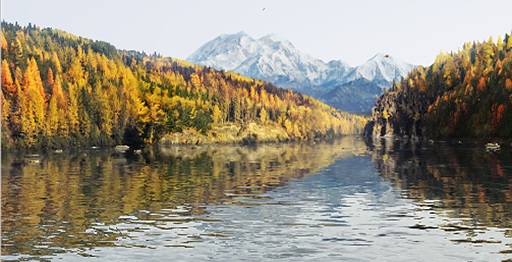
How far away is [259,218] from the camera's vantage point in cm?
5044

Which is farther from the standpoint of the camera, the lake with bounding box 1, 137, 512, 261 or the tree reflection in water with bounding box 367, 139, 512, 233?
the tree reflection in water with bounding box 367, 139, 512, 233

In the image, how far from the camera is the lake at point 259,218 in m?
37.0

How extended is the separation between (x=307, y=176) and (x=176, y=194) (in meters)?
29.6

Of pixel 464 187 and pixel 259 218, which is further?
pixel 464 187

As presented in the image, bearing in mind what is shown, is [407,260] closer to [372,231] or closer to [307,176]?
[372,231]

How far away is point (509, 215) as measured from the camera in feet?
163

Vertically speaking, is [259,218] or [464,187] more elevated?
[464,187]

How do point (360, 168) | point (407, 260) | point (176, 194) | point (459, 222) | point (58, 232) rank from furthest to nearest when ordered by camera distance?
point (360, 168), point (176, 194), point (459, 222), point (58, 232), point (407, 260)

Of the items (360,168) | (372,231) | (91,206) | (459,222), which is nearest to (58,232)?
(91,206)

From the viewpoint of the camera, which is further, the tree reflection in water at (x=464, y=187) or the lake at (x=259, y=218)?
the tree reflection in water at (x=464, y=187)

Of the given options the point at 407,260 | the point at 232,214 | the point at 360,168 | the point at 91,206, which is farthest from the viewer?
the point at 360,168

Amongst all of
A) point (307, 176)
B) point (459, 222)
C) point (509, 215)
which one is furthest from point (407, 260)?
point (307, 176)

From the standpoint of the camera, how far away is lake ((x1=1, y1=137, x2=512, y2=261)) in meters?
37.0

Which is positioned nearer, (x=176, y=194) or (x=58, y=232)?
(x=58, y=232)
